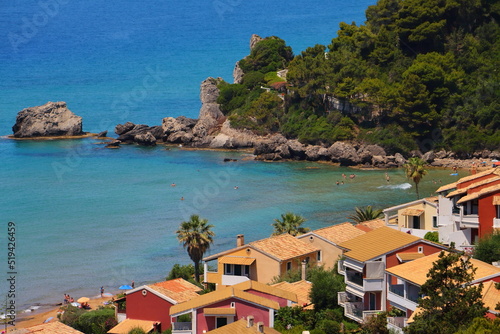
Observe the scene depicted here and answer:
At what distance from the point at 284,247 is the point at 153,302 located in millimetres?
8098

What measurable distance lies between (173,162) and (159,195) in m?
16.3

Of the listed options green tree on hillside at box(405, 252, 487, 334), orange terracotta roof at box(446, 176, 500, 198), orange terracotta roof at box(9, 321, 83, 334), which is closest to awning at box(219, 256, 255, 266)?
orange terracotta roof at box(9, 321, 83, 334)

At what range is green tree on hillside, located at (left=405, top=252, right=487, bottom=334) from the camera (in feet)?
90.5

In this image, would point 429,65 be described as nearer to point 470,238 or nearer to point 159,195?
point 159,195

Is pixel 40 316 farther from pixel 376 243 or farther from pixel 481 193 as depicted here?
pixel 481 193

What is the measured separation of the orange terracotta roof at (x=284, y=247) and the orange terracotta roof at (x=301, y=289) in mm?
3479

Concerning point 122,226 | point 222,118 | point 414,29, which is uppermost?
point 414,29

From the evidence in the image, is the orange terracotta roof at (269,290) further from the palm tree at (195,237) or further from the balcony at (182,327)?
the palm tree at (195,237)

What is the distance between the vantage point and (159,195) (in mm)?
89938

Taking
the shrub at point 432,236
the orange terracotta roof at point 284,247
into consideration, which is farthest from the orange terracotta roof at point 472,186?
the orange terracotta roof at point 284,247

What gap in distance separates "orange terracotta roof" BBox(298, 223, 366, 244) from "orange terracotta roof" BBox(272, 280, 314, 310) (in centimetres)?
616

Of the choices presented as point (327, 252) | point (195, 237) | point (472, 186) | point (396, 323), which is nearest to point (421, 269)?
point (396, 323)

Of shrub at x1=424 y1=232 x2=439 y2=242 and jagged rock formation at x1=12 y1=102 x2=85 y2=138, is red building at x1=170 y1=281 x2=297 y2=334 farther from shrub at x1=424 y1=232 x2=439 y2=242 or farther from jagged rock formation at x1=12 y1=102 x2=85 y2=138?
jagged rock formation at x1=12 y1=102 x2=85 y2=138

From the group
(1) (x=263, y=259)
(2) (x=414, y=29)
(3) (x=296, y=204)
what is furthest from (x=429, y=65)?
A: (1) (x=263, y=259)
